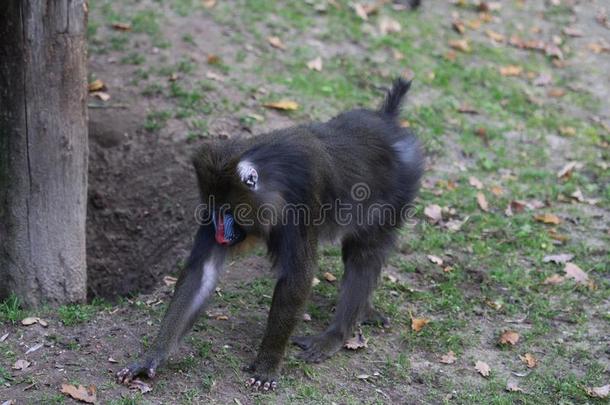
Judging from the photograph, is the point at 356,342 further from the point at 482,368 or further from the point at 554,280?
the point at 554,280

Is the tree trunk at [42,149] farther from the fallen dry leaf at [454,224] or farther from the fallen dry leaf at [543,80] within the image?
the fallen dry leaf at [543,80]

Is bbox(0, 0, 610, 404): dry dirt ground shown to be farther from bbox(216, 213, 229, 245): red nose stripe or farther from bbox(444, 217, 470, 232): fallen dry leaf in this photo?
bbox(216, 213, 229, 245): red nose stripe

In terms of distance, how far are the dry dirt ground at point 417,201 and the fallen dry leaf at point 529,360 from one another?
0.16ft

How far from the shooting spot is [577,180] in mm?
7336

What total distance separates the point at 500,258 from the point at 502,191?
104 centimetres

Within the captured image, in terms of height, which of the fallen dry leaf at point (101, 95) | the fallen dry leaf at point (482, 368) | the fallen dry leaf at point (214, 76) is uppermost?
the fallen dry leaf at point (214, 76)

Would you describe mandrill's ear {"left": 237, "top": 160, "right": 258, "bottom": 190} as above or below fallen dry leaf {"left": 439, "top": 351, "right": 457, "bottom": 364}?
above

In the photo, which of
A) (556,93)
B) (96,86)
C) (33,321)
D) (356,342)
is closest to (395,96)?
(356,342)

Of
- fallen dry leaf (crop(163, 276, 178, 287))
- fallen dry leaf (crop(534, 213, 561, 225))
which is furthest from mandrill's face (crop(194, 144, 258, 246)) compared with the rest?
fallen dry leaf (crop(534, 213, 561, 225))

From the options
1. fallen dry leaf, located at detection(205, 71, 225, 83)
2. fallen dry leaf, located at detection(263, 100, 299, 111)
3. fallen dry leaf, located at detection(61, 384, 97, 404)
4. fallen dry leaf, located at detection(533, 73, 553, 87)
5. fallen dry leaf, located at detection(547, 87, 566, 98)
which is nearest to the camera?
fallen dry leaf, located at detection(61, 384, 97, 404)

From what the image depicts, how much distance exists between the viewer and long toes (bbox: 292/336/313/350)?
503 cm

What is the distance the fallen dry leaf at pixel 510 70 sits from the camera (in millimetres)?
8974

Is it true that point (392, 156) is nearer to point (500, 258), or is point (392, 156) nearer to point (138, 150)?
point (500, 258)

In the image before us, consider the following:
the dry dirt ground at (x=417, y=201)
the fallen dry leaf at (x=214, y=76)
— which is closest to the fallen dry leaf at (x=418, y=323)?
the dry dirt ground at (x=417, y=201)
